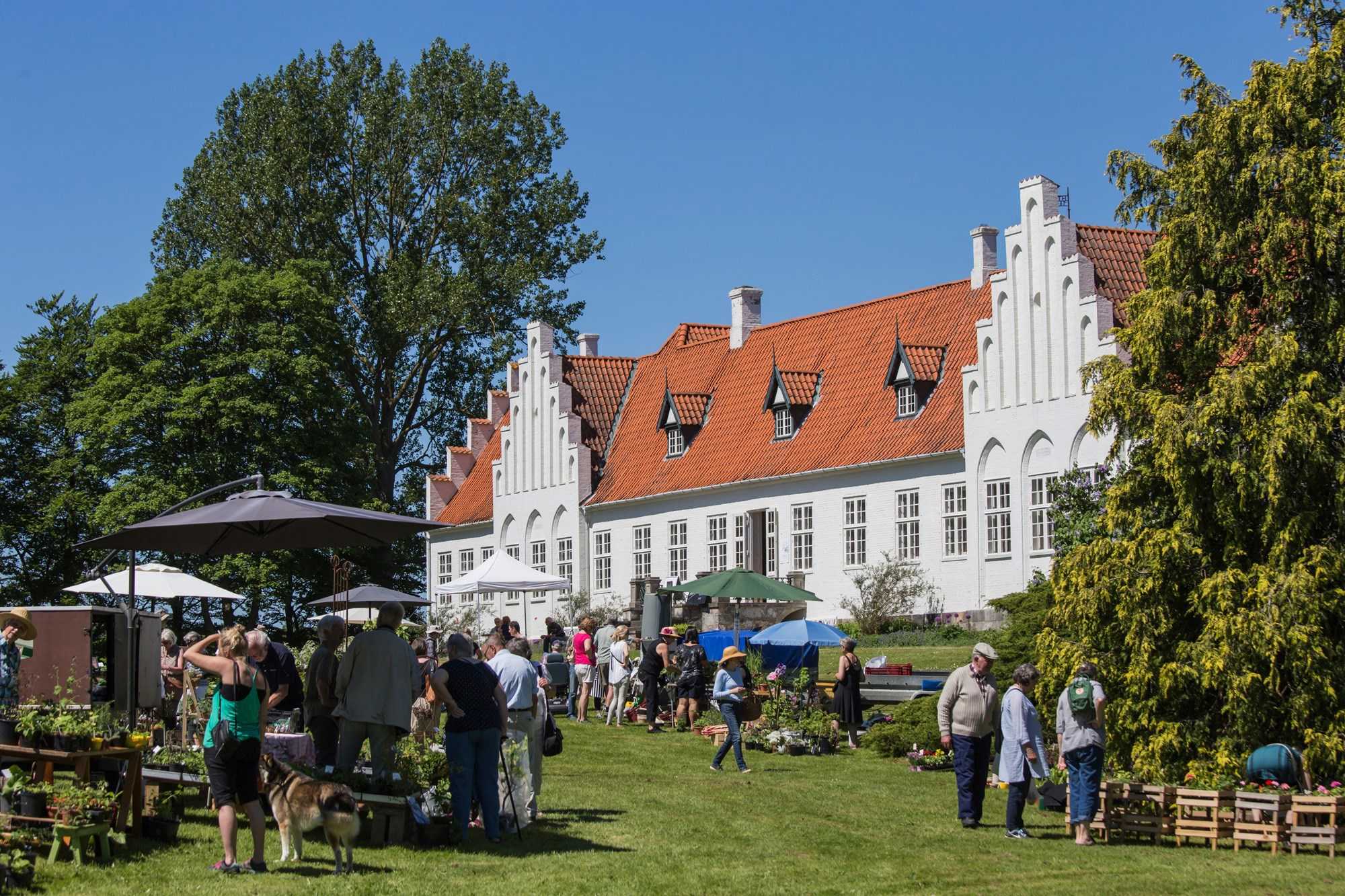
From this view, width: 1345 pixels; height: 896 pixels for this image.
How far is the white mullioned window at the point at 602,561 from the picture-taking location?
55.9m

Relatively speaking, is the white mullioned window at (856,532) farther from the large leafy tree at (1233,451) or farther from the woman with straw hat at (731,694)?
the large leafy tree at (1233,451)

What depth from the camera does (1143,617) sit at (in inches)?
758

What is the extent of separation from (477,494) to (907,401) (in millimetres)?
20512

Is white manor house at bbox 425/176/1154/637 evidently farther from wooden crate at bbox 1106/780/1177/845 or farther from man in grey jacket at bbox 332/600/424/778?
man in grey jacket at bbox 332/600/424/778

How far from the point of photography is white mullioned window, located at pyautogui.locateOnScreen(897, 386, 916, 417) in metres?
46.4

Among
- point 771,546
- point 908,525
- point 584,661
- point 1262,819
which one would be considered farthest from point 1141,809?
point 771,546

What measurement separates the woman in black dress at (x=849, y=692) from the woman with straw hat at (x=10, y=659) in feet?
45.3

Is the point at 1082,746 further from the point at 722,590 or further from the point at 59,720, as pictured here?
the point at 722,590

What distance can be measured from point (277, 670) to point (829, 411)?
107 ft

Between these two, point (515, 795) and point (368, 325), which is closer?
point (515, 795)

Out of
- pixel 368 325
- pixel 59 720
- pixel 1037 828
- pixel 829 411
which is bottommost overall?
pixel 1037 828

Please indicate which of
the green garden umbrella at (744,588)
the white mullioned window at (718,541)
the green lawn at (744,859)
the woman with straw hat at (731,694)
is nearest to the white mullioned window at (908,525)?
the white mullioned window at (718,541)

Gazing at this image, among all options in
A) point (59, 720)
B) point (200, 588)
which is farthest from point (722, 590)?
point (59, 720)

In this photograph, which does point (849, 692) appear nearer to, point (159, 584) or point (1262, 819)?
point (1262, 819)
